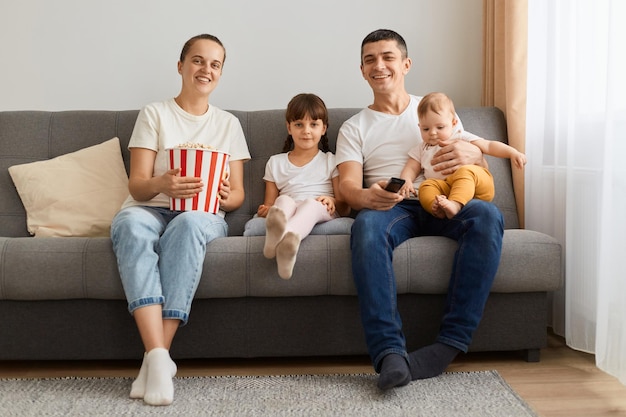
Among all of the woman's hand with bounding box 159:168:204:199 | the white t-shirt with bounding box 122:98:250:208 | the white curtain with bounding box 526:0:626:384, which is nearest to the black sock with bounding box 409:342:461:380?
the white curtain with bounding box 526:0:626:384

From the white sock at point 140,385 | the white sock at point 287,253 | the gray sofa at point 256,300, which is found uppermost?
the white sock at point 287,253

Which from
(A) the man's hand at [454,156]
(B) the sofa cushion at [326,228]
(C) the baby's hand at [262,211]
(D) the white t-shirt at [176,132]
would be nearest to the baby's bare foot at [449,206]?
(A) the man's hand at [454,156]

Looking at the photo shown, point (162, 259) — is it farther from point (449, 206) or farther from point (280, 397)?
point (449, 206)

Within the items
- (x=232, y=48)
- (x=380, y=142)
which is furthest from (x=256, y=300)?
(x=232, y=48)

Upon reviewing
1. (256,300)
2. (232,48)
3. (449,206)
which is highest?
(232,48)

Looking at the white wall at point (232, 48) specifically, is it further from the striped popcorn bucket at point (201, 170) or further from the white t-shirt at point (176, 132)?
the striped popcorn bucket at point (201, 170)

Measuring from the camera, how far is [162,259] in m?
1.70

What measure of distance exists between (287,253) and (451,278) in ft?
1.59

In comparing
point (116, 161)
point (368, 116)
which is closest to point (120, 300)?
point (116, 161)

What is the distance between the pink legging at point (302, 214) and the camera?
1812mm

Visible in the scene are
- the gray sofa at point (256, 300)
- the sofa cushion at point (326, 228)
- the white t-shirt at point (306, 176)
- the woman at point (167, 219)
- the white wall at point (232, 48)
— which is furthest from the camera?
the white wall at point (232, 48)

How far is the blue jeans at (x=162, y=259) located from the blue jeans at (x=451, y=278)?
46 cm

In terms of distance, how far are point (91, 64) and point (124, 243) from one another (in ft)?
4.68

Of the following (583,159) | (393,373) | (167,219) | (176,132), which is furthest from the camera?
(176,132)
